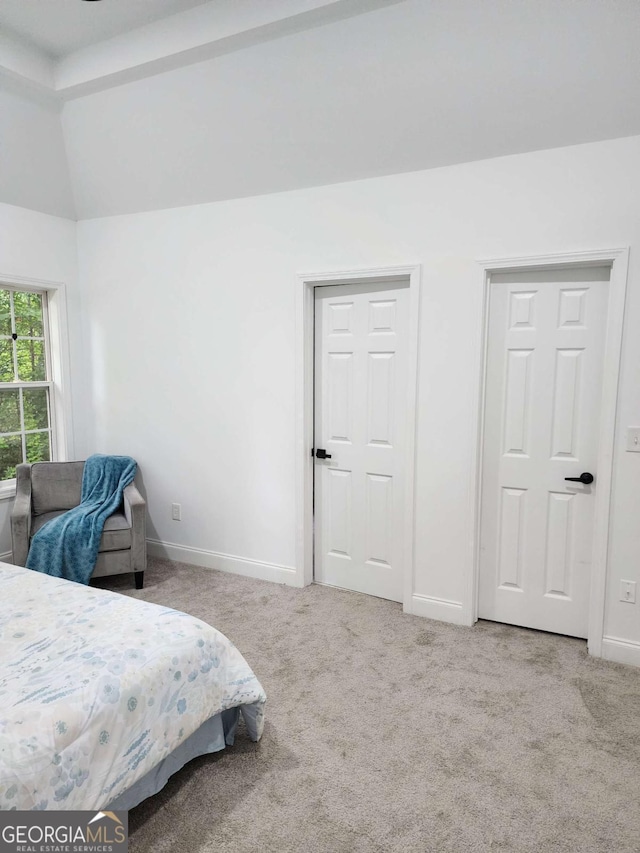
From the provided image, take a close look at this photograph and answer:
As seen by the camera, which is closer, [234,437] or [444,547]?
[444,547]

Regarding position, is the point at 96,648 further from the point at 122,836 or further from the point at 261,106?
the point at 261,106

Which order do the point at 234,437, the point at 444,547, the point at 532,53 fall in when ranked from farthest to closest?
the point at 234,437, the point at 444,547, the point at 532,53

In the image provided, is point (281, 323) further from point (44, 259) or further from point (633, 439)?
point (633, 439)

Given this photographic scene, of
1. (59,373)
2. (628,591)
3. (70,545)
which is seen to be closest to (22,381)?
(59,373)

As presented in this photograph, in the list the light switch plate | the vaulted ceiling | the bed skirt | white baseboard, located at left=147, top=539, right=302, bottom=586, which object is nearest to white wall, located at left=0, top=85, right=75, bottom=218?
the vaulted ceiling

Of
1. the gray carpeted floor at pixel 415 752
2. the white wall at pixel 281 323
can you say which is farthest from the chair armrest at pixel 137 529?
the gray carpeted floor at pixel 415 752

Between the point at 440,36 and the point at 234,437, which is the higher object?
the point at 440,36

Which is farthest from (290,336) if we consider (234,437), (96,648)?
(96,648)

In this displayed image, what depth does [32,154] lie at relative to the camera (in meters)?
3.67

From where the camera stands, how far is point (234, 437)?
153 inches

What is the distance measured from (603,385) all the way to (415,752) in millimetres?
1859

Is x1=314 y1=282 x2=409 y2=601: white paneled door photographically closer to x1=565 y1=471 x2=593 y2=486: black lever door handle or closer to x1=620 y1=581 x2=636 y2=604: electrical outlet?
x1=565 y1=471 x2=593 y2=486: black lever door handle

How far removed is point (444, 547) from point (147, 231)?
2.96 metres

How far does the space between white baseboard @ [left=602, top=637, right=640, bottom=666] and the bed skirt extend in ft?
5.84
